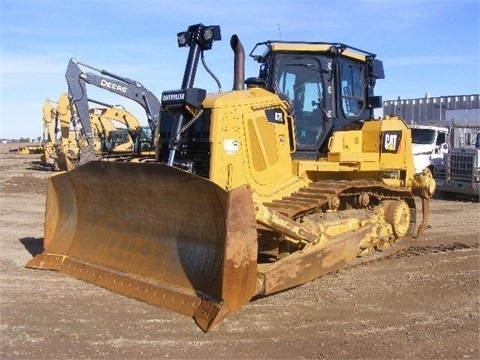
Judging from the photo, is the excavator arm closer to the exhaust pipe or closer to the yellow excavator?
the exhaust pipe

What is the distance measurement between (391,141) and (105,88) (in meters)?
6.52

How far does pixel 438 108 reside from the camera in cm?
3066

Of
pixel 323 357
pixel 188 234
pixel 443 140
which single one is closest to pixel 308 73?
pixel 188 234

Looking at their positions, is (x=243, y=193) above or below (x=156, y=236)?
above

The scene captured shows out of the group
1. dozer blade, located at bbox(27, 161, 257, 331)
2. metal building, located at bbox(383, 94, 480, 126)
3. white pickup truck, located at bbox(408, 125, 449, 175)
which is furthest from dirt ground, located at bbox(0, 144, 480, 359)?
metal building, located at bbox(383, 94, 480, 126)

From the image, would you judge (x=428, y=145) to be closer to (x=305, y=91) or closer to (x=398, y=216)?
(x=398, y=216)

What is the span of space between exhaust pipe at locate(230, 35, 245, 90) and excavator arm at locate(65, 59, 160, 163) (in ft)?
15.6

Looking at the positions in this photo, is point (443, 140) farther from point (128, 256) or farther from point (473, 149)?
point (128, 256)

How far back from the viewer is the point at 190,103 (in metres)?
6.19

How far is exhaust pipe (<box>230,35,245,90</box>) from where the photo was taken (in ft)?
21.6

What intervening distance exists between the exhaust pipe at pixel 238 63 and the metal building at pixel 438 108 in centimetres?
2205

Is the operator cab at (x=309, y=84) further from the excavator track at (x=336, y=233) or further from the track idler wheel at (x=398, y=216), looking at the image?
the track idler wheel at (x=398, y=216)

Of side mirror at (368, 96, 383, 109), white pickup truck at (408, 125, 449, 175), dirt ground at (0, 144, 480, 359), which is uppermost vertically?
side mirror at (368, 96, 383, 109)

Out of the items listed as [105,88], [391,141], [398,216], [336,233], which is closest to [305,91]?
[391,141]
